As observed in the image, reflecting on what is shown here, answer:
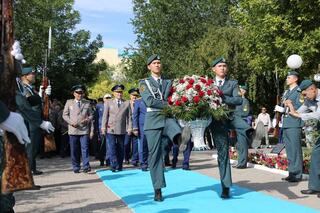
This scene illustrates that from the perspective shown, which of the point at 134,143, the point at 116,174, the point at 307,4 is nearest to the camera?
the point at 116,174

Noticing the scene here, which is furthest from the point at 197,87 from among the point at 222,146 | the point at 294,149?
the point at 294,149

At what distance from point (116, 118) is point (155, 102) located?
14.8 ft

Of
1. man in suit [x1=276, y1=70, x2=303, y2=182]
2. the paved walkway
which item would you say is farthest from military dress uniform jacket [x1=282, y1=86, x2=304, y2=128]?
the paved walkway

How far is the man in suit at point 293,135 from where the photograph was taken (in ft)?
31.0

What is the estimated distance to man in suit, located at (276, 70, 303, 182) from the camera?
31.0ft

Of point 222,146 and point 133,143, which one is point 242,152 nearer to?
point 133,143

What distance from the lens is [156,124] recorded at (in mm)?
7672

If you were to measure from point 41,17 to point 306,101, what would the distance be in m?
23.9

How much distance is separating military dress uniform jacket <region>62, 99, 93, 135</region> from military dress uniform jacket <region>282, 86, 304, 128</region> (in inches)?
181

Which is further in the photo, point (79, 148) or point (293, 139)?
point (79, 148)

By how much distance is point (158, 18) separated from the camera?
124 feet

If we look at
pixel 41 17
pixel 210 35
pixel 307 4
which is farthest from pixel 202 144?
pixel 41 17

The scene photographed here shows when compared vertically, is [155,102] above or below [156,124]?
above

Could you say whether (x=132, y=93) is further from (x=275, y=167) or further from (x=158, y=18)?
(x=158, y=18)
